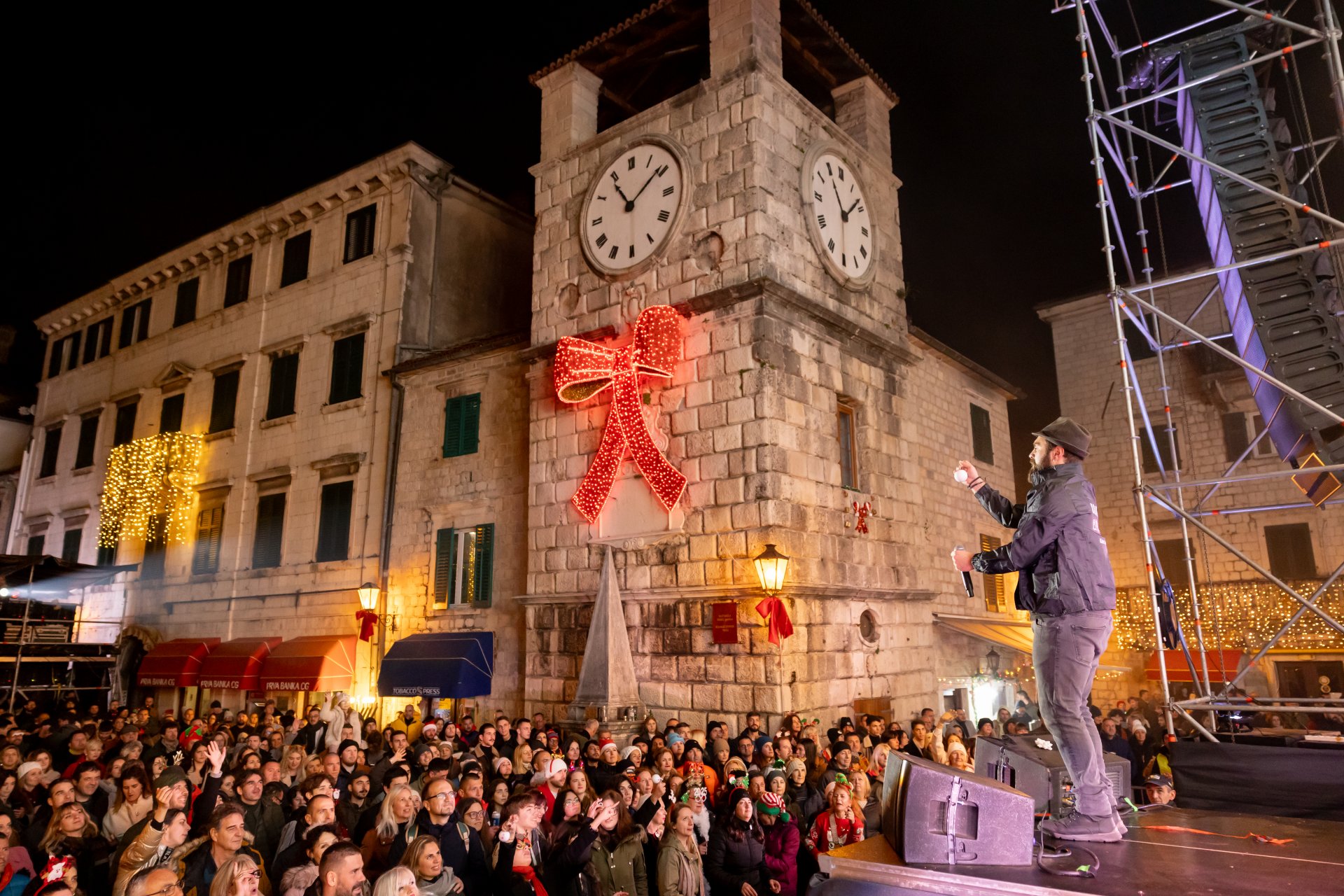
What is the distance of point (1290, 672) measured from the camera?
20.4 metres

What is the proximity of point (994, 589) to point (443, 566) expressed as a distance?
12.2 metres

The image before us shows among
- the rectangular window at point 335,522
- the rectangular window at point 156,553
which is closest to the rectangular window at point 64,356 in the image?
the rectangular window at point 156,553

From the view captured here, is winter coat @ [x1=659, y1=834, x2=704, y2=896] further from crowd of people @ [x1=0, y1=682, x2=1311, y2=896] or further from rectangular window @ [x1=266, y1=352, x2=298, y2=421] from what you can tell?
rectangular window @ [x1=266, y1=352, x2=298, y2=421]

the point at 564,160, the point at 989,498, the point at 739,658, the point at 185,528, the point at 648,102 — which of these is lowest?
the point at 739,658

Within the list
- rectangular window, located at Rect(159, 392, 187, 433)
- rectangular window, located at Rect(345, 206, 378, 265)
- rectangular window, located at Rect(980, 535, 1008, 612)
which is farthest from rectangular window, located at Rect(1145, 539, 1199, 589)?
rectangular window, located at Rect(159, 392, 187, 433)

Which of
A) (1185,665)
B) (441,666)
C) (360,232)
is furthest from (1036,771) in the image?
(360,232)

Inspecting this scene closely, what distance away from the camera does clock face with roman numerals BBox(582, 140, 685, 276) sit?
44.0 ft

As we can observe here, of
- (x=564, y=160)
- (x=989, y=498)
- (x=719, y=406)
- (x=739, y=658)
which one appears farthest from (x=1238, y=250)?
(x=564, y=160)

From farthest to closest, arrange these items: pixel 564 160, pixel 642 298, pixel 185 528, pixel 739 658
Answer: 1. pixel 185 528
2. pixel 564 160
3. pixel 642 298
4. pixel 739 658

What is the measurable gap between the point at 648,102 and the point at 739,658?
11542 millimetres

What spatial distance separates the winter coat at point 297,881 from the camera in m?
5.08

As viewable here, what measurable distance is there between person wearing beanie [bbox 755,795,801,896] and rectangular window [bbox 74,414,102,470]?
86.1ft

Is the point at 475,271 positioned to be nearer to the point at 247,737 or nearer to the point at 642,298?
the point at 642,298

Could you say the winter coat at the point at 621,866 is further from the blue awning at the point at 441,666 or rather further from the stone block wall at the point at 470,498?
the blue awning at the point at 441,666
